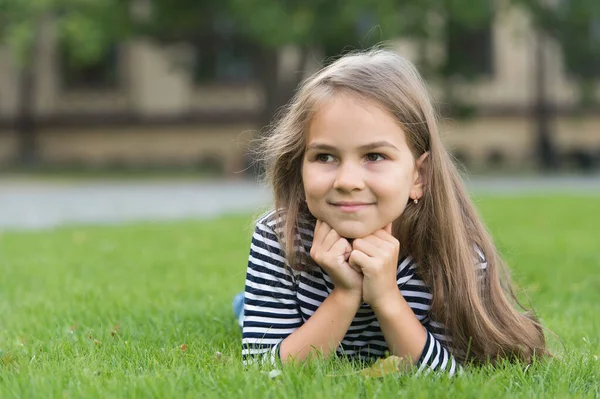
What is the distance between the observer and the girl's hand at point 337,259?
268 centimetres

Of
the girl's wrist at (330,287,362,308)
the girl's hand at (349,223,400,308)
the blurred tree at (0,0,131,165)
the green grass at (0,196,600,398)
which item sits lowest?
the green grass at (0,196,600,398)

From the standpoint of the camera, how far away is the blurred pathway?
1212 cm

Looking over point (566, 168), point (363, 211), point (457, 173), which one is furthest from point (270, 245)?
point (566, 168)

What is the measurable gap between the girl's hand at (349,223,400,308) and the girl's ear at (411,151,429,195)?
31 centimetres

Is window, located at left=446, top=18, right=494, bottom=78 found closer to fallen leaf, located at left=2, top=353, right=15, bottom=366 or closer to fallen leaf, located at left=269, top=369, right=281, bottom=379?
fallen leaf, located at left=2, top=353, right=15, bottom=366

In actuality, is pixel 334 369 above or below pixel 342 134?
below

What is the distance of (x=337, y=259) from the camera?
2.68m

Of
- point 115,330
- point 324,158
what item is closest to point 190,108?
point 115,330

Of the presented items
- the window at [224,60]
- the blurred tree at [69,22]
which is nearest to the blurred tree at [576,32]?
the window at [224,60]

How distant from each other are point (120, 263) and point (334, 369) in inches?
159

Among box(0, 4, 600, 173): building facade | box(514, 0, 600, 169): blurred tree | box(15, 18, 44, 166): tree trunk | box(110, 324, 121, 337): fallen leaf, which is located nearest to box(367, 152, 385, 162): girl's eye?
box(110, 324, 121, 337): fallen leaf

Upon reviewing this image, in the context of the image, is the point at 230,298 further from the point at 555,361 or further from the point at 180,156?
the point at 180,156

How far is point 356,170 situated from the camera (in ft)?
8.89

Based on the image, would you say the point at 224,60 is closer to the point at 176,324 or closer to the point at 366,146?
the point at 176,324
